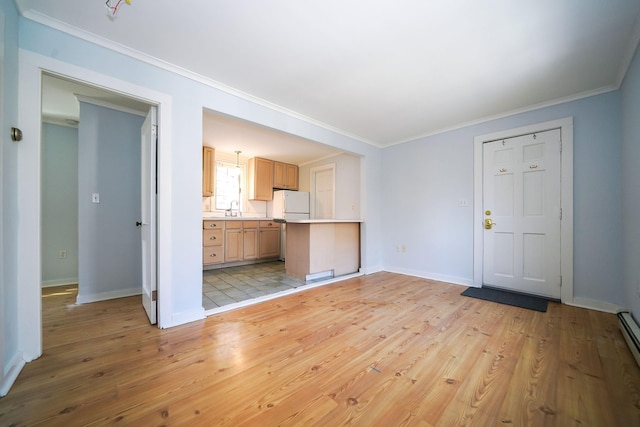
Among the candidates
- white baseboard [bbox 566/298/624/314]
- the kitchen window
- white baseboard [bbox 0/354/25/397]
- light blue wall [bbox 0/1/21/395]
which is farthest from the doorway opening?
white baseboard [bbox 566/298/624/314]

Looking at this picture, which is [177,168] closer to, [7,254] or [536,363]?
[7,254]

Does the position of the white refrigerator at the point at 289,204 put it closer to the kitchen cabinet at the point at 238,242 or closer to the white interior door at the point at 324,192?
the white interior door at the point at 324,192

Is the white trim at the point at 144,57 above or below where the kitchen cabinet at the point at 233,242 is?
above

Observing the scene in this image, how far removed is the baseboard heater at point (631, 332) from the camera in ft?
5.23

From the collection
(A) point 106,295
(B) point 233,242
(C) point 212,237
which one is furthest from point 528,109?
(A) point 106,295

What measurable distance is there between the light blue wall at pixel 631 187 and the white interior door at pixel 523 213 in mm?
505

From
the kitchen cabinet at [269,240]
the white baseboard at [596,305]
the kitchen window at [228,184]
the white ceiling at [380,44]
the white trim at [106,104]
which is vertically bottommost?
the white baseboard at [596,305]

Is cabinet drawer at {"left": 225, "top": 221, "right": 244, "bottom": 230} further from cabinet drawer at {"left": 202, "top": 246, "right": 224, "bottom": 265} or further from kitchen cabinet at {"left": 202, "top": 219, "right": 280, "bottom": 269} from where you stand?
cabinet drawer at {"left": 202, "top": 246, "right": 224, "bottom": 265}

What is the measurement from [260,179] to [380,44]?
399 cm

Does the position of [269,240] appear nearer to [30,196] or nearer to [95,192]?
[95,192]

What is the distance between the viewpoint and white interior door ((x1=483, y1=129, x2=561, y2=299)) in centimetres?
275

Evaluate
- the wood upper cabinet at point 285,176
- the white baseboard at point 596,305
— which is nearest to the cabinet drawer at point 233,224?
the wood upper cabinet at point 285,176

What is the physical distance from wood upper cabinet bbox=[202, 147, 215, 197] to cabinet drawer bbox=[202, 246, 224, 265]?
1110mm

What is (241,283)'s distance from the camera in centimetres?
344
